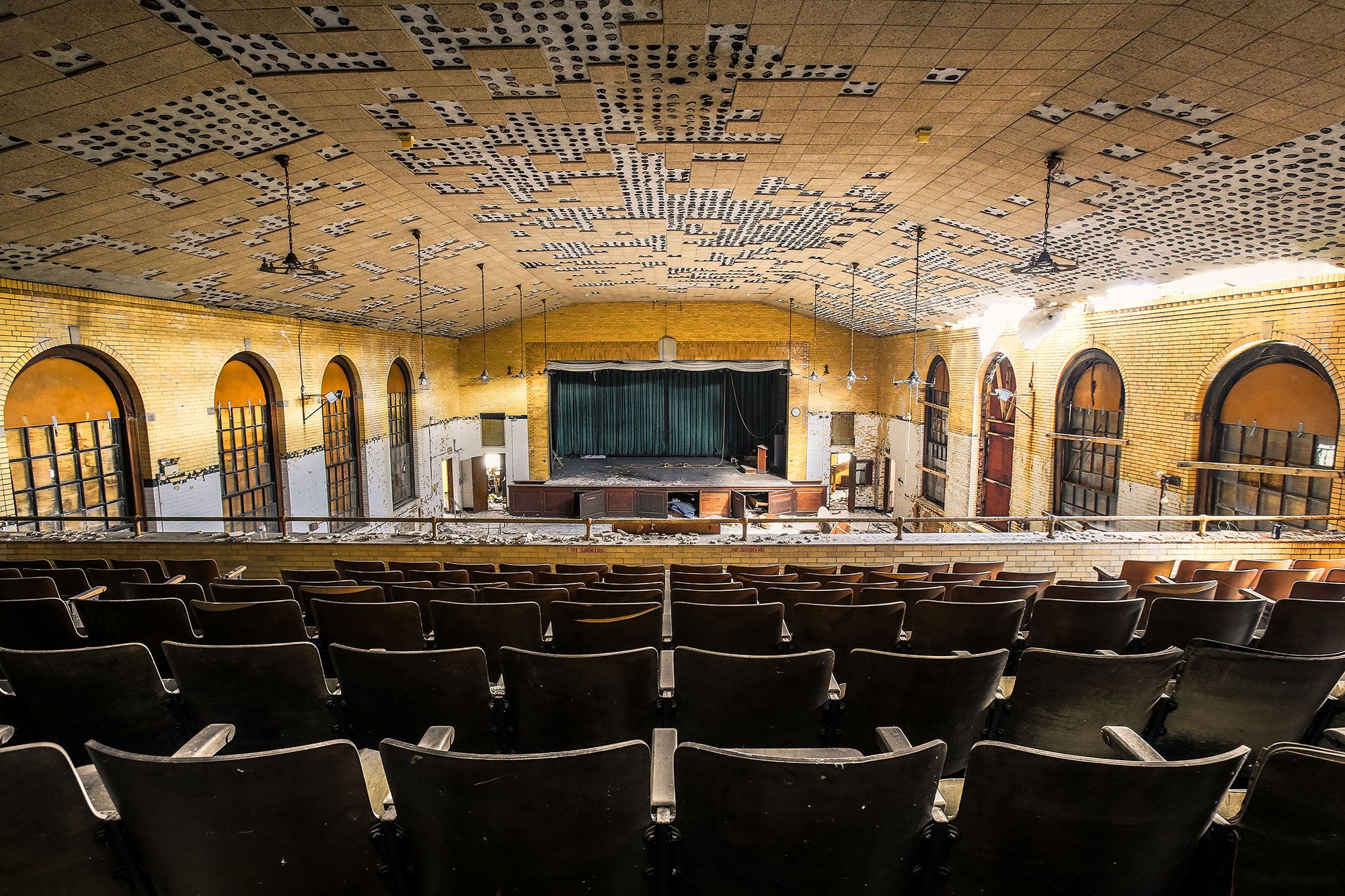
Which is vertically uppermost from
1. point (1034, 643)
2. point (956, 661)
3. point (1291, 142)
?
point (1291, 142)

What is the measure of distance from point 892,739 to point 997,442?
1361cm

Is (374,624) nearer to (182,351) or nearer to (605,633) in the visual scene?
(605,633)

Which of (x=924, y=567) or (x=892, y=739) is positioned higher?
(x=892, y=739)

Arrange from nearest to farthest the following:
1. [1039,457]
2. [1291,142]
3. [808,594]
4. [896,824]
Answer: [896,824], [808,594], [1291,142], [1039,457]

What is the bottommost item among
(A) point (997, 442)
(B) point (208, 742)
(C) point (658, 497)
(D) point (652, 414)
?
(C) point (658, 497)

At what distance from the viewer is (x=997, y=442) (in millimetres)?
14359

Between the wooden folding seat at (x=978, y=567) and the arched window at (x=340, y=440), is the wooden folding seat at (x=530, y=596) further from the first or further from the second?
the arched window at (x=340, y=440)

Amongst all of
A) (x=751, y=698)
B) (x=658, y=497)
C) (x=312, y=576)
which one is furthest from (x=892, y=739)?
(x=658, y=497)

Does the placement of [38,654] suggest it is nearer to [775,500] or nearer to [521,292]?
[521,292]

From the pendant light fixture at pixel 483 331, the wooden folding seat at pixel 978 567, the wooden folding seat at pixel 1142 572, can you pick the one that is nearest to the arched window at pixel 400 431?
the pendant light fixture at pixel 483 331

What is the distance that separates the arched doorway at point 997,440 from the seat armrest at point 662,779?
12722 mm

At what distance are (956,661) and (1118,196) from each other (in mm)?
5852

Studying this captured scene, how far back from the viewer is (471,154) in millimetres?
6637

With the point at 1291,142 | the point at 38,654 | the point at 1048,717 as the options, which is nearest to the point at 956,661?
the point at 1048,717
